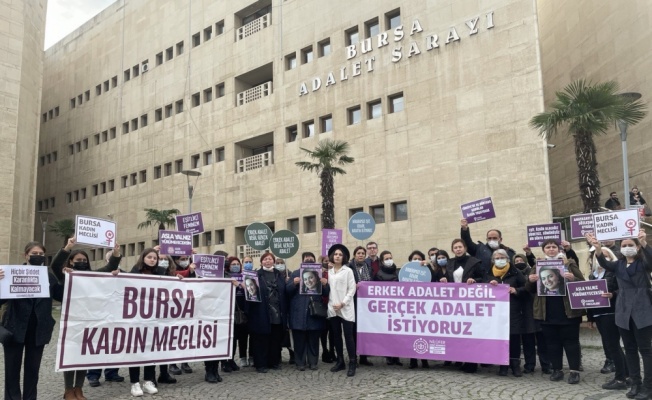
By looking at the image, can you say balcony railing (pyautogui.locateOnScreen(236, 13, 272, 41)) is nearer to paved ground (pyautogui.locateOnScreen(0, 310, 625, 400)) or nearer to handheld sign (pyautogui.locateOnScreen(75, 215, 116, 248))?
paved ground (pyautogui.locateOnScreen(0, 310, 625, 400))

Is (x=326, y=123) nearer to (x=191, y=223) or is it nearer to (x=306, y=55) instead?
(x=306, y=55)

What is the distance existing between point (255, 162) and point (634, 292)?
1133 inches

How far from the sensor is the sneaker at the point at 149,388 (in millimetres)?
7516

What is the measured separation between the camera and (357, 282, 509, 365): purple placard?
27.6 ft

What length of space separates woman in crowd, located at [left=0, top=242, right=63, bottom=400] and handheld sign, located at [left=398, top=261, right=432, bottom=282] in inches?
218

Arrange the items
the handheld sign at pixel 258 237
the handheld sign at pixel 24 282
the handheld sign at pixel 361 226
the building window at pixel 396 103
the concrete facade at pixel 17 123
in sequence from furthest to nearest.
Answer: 1. the concrete facade at pixel 17 123
2. the building window at pixel 396 103
3. the handheld sign at pixel 361 226
4. the handheld sign at pixel 258 237
5. the handheld sign at pixel 24 282

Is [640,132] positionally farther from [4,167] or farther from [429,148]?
[4,167]

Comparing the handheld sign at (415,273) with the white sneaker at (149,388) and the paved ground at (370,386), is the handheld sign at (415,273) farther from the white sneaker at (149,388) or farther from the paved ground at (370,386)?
the white sneaker at (149,388)

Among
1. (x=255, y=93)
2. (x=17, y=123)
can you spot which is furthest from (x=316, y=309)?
(x=17, y=123)

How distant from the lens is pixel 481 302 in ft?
28.1

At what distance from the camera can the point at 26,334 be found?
21.8 feet

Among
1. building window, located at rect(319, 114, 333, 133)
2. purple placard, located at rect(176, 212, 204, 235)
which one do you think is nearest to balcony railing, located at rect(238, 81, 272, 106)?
building window, located at rect(319, 114, 333, 133)

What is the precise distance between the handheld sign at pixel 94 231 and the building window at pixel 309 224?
76.0 feet

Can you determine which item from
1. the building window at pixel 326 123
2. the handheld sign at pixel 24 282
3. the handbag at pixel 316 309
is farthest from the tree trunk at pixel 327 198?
the handheld sign at pixel 24 282
